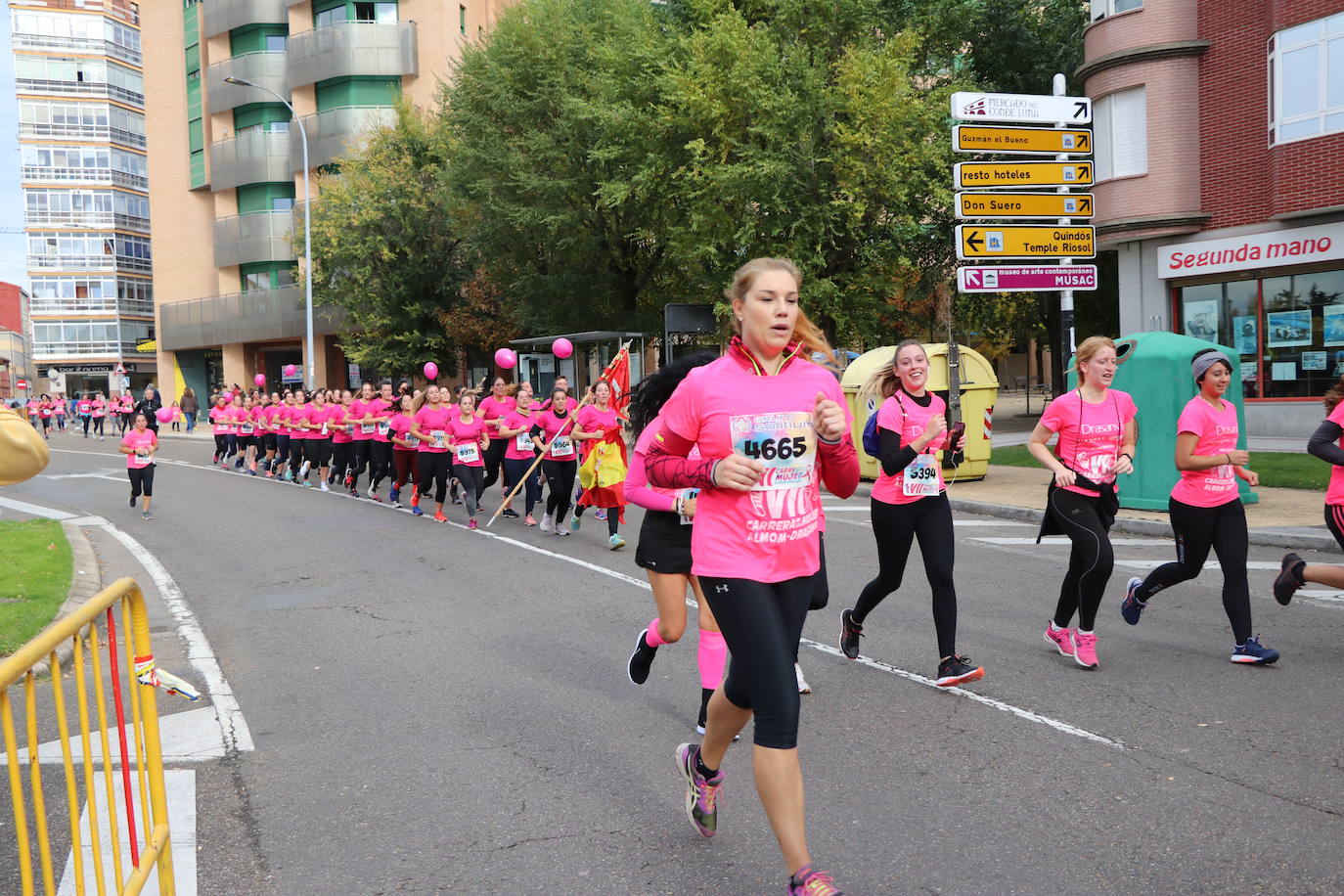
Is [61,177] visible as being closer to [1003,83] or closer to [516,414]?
[1003,83]

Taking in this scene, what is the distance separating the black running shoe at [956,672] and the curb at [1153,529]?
15.3 ft

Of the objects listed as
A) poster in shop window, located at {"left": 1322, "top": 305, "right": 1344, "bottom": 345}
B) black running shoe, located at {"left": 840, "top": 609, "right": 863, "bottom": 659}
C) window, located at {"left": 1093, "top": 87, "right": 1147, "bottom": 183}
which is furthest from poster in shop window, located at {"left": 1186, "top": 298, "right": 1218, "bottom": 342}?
black running shoe, located at {"left": 840, "top": 609, "right": 863, "bottom": 659}

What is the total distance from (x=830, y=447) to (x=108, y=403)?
168 ft

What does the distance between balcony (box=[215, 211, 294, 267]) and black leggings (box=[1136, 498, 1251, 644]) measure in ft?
163

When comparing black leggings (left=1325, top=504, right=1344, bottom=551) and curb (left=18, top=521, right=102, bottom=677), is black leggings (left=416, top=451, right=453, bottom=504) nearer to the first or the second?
curb (left=18, top=521, right=102, bottom=677)

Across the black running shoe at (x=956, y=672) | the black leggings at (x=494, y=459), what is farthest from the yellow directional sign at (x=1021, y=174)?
the black running shoe at (x=956, y=672)

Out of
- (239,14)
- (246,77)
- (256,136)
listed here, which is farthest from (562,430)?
(239,14)

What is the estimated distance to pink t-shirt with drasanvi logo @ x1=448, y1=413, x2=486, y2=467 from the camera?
14.8 meters

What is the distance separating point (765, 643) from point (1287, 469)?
1532 centimetres

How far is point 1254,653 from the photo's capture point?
6.42 m

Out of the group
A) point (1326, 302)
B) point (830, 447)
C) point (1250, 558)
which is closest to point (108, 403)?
point (1326, 302)

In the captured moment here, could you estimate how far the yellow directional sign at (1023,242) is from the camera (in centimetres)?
1554

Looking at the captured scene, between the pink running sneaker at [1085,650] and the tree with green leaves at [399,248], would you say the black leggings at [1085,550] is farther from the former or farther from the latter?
the tree with green leaves at [399,248]

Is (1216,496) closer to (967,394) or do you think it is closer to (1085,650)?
(1085,650)
